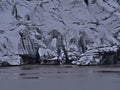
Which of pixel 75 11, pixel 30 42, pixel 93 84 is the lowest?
pixel 93 84

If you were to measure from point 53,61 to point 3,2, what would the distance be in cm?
586

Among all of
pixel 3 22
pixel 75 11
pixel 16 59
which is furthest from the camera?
pixel 75 11

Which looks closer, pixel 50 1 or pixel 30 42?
pixel 30 42

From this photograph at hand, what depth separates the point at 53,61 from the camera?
28.1 metres

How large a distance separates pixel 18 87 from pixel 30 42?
12.9 m

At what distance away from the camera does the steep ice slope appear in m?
28.2

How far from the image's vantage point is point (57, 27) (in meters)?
29.8

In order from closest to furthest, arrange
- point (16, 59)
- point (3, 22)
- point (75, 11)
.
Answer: point (16, 59) → point (3, 22) → point (75, 11)

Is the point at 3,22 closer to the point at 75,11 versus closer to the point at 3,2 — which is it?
the point at 3,2

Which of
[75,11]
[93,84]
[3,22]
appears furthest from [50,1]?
[93,84]

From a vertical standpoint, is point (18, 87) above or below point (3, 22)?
below

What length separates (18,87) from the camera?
52.0 ft

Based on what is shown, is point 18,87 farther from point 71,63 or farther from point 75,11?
point 75,11

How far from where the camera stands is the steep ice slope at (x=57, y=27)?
2820 centimetres
